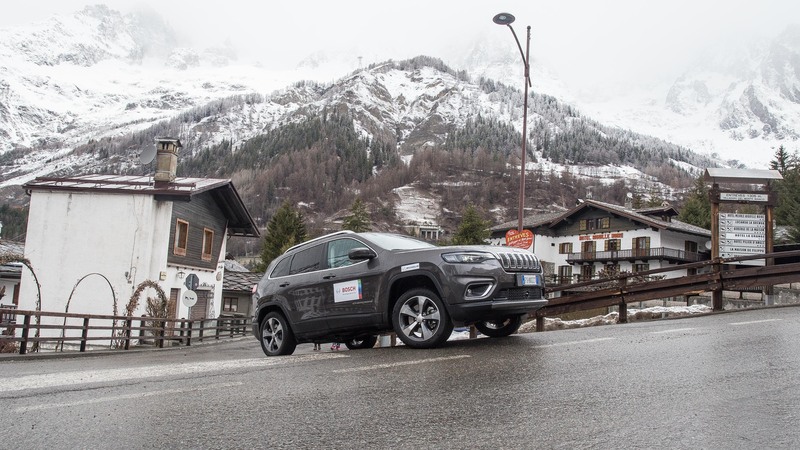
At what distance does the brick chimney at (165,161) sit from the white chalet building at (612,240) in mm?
35064

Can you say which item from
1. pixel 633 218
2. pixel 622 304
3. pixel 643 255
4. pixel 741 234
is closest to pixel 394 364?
pixel 622 304

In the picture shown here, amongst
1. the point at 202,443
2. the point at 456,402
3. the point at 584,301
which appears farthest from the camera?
the point at 584,301

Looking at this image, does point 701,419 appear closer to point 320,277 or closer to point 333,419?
point 333,419

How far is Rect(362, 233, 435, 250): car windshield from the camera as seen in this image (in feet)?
31.5

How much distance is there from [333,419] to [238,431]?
706mm

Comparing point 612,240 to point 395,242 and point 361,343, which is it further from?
point 395,242

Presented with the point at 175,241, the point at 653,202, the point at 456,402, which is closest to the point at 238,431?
the point at 456,402

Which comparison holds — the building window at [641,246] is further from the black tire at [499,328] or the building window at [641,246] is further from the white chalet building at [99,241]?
the black tire at [499,328]

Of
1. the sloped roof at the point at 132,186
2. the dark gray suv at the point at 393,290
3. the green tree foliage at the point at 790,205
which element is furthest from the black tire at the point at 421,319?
the green tree foliage at the point at 790,205

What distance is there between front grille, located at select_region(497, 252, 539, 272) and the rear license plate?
10cm

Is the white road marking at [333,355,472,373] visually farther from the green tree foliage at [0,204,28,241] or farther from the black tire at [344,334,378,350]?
the green tree foliage at [0,204,28,241]

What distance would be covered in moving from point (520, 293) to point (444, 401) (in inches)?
143

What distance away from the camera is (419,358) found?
8070 millimetres

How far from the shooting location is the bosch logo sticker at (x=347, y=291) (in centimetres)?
946
